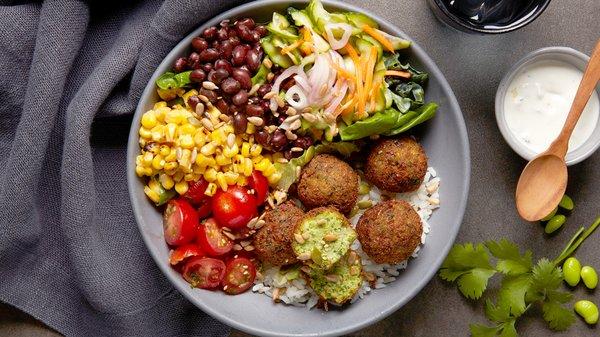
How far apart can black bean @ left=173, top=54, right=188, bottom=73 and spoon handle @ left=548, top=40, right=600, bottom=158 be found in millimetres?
1504

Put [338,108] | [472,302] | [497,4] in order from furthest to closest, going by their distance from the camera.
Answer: [472,302] < [497,4] < [338,108]

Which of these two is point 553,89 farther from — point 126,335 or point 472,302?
point 126,335

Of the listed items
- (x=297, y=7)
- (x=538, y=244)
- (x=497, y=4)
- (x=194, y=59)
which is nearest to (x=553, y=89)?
(x=497, y=4)

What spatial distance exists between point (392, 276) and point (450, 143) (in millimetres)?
600

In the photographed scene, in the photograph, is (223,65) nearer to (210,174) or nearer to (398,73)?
(210,174)

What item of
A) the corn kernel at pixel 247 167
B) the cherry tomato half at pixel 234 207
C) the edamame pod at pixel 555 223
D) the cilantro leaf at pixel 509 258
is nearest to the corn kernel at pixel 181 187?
the cherry tomato half at pixel 234 207

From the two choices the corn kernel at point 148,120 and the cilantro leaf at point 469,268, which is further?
the cilantro leaf at point 469,268

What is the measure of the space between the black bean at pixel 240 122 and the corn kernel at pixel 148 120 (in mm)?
313

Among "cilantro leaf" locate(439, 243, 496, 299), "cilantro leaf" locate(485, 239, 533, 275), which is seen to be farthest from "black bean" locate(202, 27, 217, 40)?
"cilantro leaf" locate(485, 239, 533, 275)

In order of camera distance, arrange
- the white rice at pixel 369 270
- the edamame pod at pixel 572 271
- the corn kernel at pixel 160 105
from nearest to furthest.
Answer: the corn kernel at pixel 160 105 → the white rice at pixel 369 270 → the edamame pod at pixel 572 271

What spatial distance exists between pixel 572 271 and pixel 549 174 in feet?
1.67

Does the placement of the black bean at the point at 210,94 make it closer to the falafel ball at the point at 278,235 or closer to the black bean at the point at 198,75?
the black bean at the point at 198,75

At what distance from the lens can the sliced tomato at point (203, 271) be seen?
271 centimetres

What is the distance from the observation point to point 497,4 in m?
2.82
